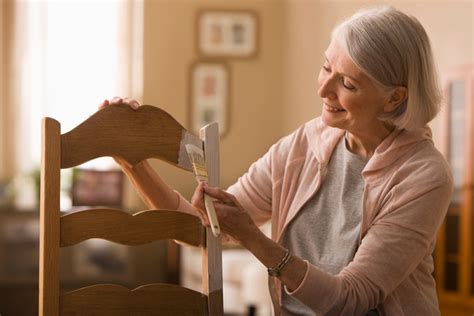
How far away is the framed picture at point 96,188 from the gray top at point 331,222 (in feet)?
13.7

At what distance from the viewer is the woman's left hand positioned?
4.52 feet

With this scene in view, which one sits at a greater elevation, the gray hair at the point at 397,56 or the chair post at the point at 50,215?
the gray hair at the point at 397,56

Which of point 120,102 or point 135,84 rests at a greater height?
point 120,102

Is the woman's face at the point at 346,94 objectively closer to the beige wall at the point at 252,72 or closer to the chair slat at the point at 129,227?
the chair slat at the point at 129,227

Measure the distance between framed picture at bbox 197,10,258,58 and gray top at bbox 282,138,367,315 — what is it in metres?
4.60

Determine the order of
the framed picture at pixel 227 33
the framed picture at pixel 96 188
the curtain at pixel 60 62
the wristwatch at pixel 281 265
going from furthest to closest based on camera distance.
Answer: the framed picture at pixel 227 33
the curtain at pixel 60 62
the framed picture at pixel 96 188
the wristwatch at pixel 281 265

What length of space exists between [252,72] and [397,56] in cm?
480

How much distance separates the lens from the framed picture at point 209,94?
20.4ft

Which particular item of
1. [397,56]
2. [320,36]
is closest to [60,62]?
[320,36]

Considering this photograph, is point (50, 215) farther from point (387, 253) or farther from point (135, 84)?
point (135, 84)

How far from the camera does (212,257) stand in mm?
1470

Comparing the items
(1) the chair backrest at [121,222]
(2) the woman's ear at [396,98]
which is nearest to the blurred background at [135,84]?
(2) the woman's ear at [396,98]

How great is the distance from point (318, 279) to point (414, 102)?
1.38ft

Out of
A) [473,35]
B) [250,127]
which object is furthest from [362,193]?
[250,127]
